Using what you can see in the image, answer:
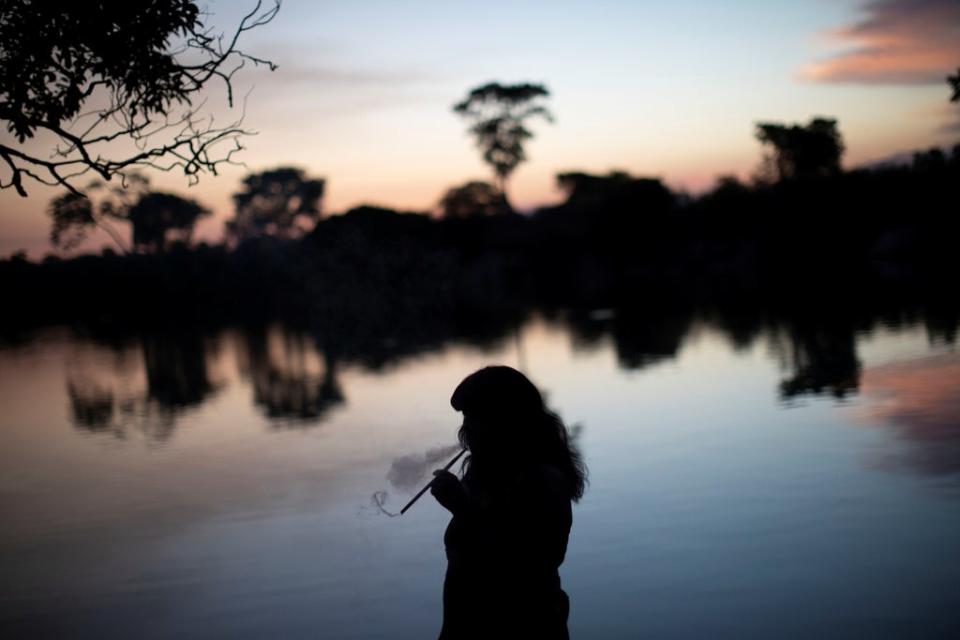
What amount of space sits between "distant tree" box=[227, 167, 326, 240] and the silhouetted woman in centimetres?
6893

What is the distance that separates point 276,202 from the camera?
236 ft

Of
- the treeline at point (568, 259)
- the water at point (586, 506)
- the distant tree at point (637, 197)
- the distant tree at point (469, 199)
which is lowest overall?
the water at point (586, 506)

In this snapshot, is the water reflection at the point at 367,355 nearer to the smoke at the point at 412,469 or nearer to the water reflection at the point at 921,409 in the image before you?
the water reflection at the point at 921,409

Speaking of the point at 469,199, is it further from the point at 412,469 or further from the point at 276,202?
the point at 412,469

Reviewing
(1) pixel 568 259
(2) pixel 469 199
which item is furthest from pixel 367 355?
(2) pixel 469 199

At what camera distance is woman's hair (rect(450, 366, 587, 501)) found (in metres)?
2.23

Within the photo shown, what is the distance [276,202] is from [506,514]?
72.6 metres

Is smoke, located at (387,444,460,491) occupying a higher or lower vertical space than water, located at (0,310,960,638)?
higher

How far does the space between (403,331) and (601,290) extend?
56.4ft

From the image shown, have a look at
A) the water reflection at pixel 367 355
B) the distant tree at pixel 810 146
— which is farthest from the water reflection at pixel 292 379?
the distant tree at pixel 810 146

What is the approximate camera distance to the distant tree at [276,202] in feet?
230

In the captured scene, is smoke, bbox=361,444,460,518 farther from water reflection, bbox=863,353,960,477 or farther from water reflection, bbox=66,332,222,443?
water reflection, bbox=66,332,222,443

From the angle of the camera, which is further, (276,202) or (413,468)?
(276,202)

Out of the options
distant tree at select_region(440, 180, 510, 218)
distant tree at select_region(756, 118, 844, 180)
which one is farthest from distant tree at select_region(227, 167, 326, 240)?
distant tree at select_region(756, 118, 844, 180)
